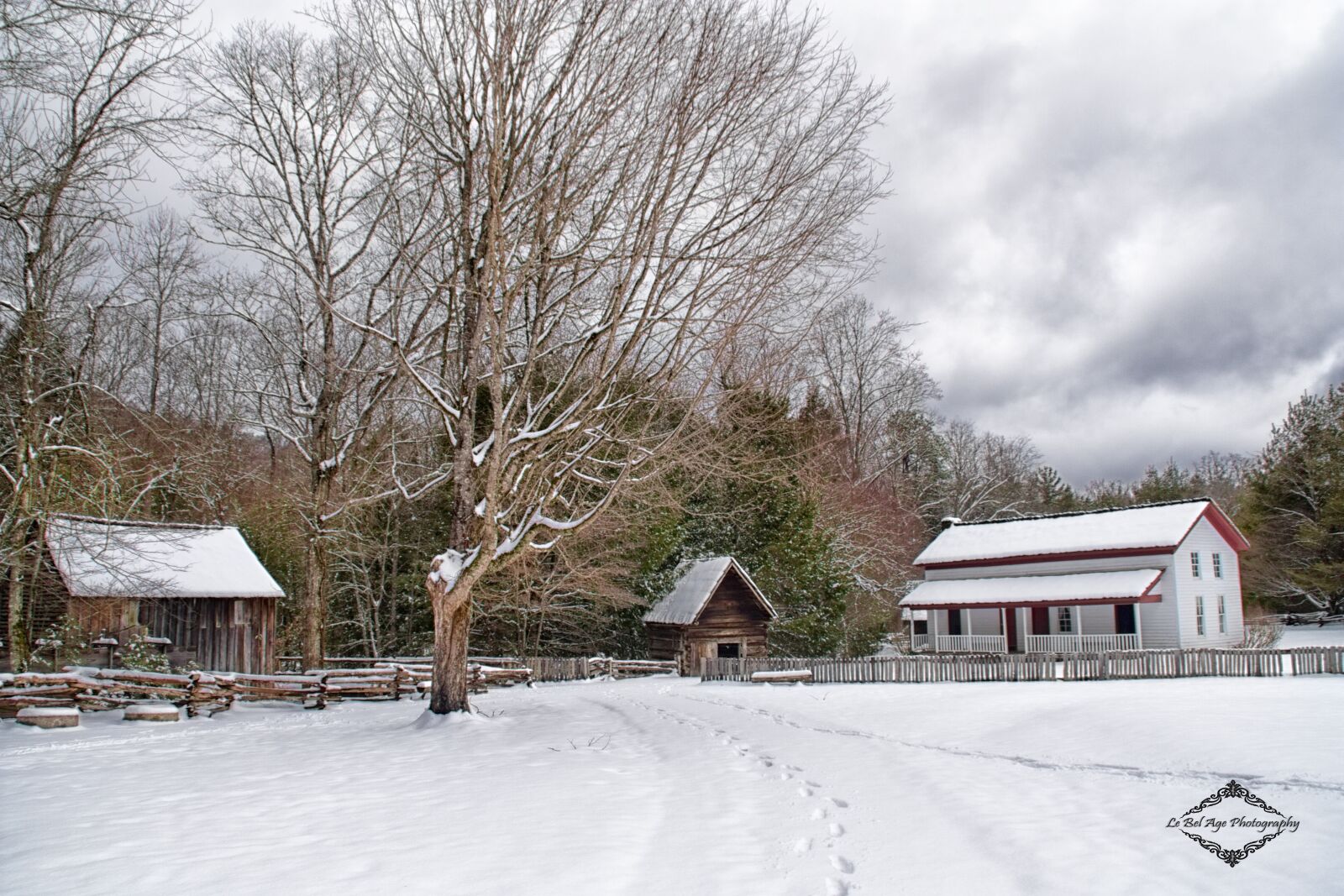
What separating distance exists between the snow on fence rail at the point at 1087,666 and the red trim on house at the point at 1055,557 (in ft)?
29.2

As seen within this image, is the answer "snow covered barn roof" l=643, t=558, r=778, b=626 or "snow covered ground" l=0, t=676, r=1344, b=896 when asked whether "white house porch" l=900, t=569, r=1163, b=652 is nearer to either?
"snow covered barn roof" l=643, t=558, r=778, b=626

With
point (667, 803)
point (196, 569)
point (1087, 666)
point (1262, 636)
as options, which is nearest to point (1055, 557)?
point (1262, 636)

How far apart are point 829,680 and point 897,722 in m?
9.54

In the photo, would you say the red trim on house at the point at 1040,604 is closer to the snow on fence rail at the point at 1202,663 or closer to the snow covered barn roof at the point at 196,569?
the snow on fence rail at the point at 1202,663

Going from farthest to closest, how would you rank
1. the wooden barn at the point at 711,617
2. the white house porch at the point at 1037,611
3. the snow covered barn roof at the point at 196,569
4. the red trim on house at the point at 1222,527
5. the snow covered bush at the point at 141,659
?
the red trim on house at the point at 1222,527 < the white house porch at the point at 1037,611 < the wooden barn at the point at 711,617 < the snow covered bush at the point at 141,659 < the snow covered barn roof at the point at 196,569

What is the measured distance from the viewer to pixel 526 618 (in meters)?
29.7

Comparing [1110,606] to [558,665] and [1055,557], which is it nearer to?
[1055,557]

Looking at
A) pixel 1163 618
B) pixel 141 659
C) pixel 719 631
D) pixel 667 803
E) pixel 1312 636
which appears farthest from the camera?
pixel 1312 636

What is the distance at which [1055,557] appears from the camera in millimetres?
34469

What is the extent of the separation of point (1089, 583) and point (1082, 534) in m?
2.90

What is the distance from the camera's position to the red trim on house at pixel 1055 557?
32.0 metres

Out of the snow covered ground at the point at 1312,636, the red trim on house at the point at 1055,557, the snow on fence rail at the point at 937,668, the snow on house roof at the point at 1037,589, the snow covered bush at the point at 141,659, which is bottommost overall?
the snow covered ground at the point at 1312,636

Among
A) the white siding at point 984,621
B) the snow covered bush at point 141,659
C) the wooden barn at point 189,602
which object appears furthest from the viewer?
the white siding at point 984,621

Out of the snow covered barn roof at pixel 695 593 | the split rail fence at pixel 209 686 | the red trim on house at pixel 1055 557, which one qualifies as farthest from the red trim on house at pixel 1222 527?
the split rail fence at pixel 209 686
